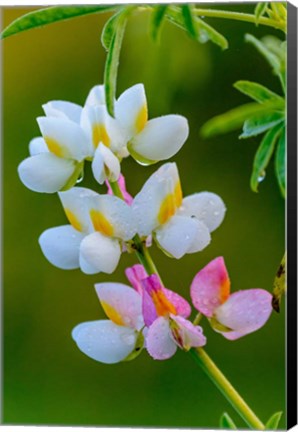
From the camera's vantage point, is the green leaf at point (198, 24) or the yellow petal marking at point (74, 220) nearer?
the green leaf at point (198, 24)

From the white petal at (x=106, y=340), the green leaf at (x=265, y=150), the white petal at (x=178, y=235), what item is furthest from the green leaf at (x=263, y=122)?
the white petal at (x=106, y=340)

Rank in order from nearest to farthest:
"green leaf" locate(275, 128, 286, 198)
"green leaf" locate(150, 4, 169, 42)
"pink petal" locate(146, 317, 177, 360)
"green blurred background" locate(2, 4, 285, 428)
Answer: "green leaf" locate(150, 4, 169, 42) < "pink petal" locate(146, 317, 177, 360) < "green leaf" locate(275, 128, 286, 198) < "green blurred background" locate(2, 4, 285, 428)

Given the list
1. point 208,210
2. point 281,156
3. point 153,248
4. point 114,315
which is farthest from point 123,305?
point 153,248

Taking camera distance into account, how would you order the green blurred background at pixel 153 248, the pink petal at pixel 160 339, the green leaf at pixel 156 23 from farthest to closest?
the green blurred background at pixel 153 248, the pink petal at pixel 160 339, the green leaf at pixel 156 23

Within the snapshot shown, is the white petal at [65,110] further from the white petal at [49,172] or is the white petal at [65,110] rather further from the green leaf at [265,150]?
the green leaf at [265,150]

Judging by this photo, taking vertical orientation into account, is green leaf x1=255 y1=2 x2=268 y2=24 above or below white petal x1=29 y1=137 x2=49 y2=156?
below

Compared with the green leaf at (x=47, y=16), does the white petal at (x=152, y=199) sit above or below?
below

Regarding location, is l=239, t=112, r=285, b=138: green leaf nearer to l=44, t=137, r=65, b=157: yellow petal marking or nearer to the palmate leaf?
the palmate leaf

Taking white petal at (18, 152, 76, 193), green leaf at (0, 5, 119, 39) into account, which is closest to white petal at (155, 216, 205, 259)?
white petal at (18, 152, 76, 193)
